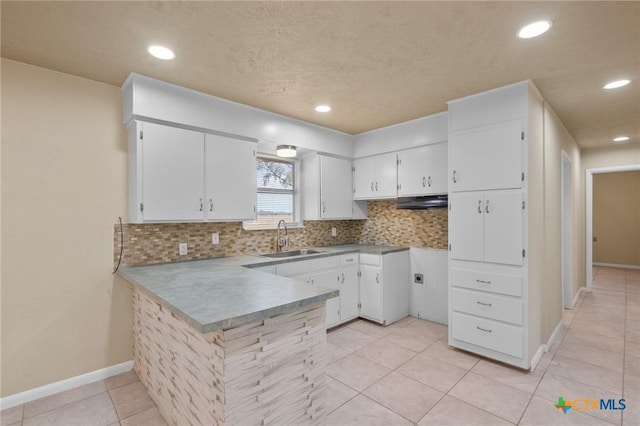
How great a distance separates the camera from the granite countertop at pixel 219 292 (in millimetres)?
1384

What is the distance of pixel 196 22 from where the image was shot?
1.76 meters

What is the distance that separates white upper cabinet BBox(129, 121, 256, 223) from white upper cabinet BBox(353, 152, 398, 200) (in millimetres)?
1673

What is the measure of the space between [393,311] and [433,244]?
3.25 ft

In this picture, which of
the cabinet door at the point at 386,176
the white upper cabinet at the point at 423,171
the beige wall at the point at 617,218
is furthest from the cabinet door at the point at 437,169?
the beige wall at the point at 617,218

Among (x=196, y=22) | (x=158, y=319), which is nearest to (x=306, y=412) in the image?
(x=158, y=319)

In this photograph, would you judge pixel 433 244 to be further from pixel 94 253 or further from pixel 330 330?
pixel 94 253

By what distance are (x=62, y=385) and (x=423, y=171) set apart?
395cm

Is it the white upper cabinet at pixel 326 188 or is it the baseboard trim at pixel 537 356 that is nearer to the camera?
the baseboard trim at pixel 537 356

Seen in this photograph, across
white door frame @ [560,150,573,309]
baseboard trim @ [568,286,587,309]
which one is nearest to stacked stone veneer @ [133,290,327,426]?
white door frame @ [560,150,573,309]

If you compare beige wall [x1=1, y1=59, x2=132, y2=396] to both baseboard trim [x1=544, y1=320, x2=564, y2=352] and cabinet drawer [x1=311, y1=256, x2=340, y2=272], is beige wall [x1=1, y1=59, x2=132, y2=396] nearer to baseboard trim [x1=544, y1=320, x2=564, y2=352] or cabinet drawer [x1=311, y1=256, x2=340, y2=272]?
cabinet drawer [x1=311, y1=256, x2=340, y2=272]

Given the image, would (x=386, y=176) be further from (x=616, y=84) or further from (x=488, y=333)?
(x=616, y=84)

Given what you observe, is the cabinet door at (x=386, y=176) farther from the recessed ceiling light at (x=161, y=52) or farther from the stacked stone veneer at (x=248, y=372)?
the recessed ceiling light at (x=161, y=52)

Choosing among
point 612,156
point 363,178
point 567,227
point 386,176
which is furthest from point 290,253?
point 612,156

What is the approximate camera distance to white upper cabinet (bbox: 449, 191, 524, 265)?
2625 millimetres
